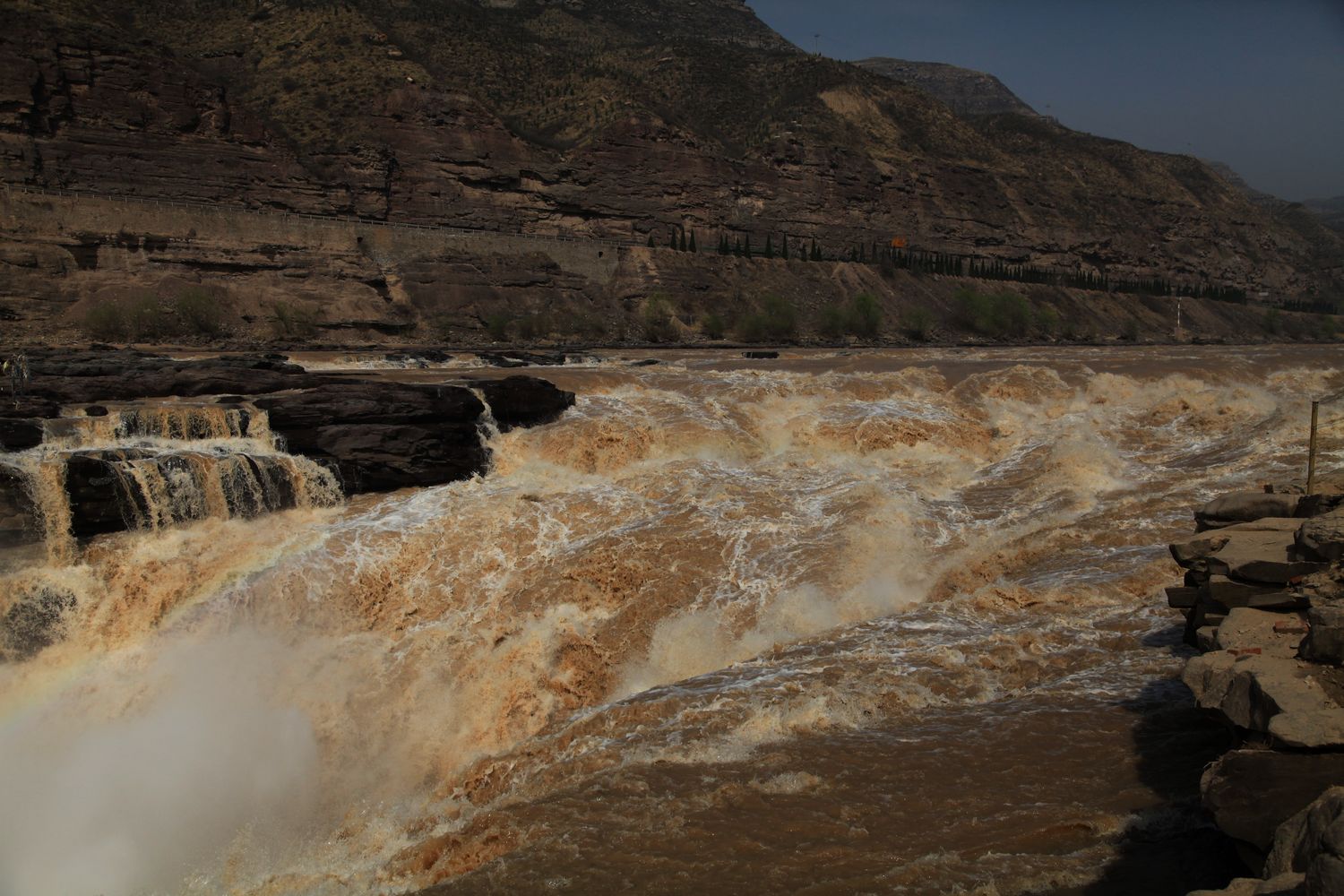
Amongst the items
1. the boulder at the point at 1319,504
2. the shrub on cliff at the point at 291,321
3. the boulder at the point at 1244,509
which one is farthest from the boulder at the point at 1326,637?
the shrub on cliff at the point at 291,321

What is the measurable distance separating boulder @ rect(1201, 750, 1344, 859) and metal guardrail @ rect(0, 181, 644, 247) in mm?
44940

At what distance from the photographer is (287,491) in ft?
55.0

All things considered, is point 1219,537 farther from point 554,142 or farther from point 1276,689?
point 554,142

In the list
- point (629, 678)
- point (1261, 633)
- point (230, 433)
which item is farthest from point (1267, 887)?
point (230, 433)

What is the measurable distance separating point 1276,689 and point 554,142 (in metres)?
63.3

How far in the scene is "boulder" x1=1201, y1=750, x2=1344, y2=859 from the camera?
5.09 metres

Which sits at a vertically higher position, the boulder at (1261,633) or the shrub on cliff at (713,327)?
the shrub on cliff at (713,327)

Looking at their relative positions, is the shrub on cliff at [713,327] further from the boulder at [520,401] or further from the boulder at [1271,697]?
the boulder at [1271,697]

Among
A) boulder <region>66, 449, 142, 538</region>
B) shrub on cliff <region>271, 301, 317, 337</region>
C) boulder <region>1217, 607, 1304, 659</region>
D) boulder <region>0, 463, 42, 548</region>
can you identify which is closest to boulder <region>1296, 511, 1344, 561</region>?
boulder <region>1217, 607, 1304, 659</region>

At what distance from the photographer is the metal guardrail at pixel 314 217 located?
3972 centimetres

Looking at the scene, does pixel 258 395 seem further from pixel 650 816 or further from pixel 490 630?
pixel 650 816

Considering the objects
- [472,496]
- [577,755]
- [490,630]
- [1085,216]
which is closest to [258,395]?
[472,496]

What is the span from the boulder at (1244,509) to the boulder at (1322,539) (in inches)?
90.4

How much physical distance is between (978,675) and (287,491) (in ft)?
40.4
